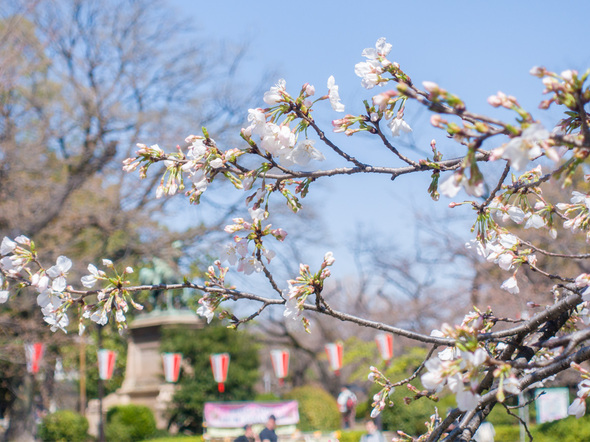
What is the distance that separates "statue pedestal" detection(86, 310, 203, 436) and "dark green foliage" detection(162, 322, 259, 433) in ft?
1.64

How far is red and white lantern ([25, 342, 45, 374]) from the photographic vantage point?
13.6 meters

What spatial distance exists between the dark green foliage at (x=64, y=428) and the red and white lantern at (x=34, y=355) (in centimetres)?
380

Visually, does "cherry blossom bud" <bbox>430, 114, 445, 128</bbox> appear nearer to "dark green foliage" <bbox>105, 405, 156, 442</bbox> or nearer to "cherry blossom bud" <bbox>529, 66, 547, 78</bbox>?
"cherry blossom bud" <bbox>529, 66, 547, 78</bbox>

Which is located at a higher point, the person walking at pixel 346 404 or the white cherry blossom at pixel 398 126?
the white cherry blossom at pixel 398 126

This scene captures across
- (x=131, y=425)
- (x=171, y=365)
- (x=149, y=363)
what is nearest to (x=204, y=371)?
(x=171, y=365)

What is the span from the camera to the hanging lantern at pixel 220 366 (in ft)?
54.3

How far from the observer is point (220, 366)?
1664 centimetres

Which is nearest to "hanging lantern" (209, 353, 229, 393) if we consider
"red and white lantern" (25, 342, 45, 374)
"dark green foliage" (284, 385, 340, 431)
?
"dark green foliage" (284, 385, 340, 431)

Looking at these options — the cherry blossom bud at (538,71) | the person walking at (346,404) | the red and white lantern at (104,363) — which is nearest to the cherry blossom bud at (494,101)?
the cherry blossom bud at (538,71)

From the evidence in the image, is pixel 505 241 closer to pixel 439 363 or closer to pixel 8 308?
pixel 439 363

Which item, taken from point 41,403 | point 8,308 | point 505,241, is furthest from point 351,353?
point 505,241

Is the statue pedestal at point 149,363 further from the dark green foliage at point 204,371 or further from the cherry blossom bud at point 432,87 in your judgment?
the cherry blossom bud at point 432,87

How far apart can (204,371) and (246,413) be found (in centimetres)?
259

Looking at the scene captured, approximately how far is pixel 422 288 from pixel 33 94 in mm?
13903
